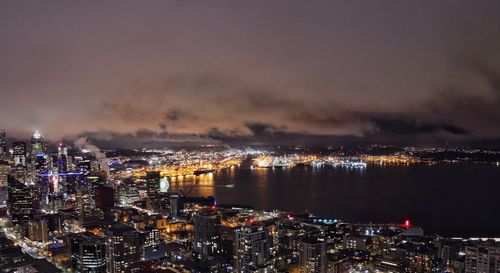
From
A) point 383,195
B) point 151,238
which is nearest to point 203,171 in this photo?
point 383,195

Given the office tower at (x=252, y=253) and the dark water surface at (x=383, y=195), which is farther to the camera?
the dark water surface at (x=383, y=195)

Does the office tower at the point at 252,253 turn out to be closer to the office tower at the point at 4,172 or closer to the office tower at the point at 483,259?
the office tower at the point at 483,259

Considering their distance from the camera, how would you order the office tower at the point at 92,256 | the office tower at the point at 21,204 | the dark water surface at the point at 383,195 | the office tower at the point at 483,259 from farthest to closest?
the office tower at the point at 21,204
the dark water surface at the point at 383,195
the office tower at the point at 92,256
the office tower at the point at 483,259

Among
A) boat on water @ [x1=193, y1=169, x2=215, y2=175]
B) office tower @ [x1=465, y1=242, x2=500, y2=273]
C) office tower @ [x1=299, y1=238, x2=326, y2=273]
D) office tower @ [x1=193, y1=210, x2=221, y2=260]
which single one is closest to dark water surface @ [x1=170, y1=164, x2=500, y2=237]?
boat on water @ [x1=193, y1=169, x2=215, y2=175]

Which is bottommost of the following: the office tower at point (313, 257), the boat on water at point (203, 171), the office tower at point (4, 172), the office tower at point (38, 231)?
the office tower at point (38, 231)

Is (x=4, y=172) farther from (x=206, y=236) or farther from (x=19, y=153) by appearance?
(x=206, y=236)

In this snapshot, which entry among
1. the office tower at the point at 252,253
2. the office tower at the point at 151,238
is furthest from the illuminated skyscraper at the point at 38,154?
the office tower at the point at 252,253

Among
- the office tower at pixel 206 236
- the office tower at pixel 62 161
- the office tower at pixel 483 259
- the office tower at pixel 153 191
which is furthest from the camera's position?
the office tower at pixel 62 161

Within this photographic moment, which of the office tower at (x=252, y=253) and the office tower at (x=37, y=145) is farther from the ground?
the office tower at (x=37, y=145)

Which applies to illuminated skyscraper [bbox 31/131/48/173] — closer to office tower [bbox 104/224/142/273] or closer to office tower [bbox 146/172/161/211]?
office tower [bbox 146/172/161/211]
